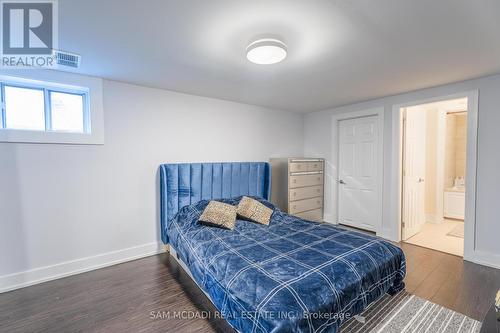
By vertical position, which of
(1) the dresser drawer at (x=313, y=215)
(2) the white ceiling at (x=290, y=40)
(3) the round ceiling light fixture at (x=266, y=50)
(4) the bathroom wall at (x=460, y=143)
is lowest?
(1) the dresser drawer at (x=313, y=215)

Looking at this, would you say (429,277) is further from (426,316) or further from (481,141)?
(481,141)

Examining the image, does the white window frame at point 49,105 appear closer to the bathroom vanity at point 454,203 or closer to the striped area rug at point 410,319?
the striped area rug at point 410,319

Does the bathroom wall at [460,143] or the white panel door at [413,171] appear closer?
the white panel door at [413,171]

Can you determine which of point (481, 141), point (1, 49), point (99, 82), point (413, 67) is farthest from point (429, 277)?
point (1, 49)

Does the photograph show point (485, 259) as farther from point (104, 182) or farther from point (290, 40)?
point (104, 182)

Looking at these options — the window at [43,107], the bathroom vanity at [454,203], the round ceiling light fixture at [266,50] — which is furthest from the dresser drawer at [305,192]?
the window at [43,107]

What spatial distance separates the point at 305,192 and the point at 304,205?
0.25 m

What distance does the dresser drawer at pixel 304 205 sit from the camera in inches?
163

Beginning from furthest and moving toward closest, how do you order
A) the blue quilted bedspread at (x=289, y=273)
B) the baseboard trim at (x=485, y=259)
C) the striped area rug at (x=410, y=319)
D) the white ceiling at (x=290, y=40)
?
1. the baseboard trim at (x=485, y=259)
2. the striped area rug at (x=410, y=319)
3. the white ceiling at (x=290, y=40)
4. the blue quilted bedspread at (x=289, y=273)

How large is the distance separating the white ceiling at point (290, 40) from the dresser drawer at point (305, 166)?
4.93 ft

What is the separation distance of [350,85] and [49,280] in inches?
176

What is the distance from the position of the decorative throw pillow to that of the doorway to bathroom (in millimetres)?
2885

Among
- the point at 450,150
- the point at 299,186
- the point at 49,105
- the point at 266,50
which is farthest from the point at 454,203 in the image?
the point at 49,105

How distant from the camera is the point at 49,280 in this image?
251 cm
